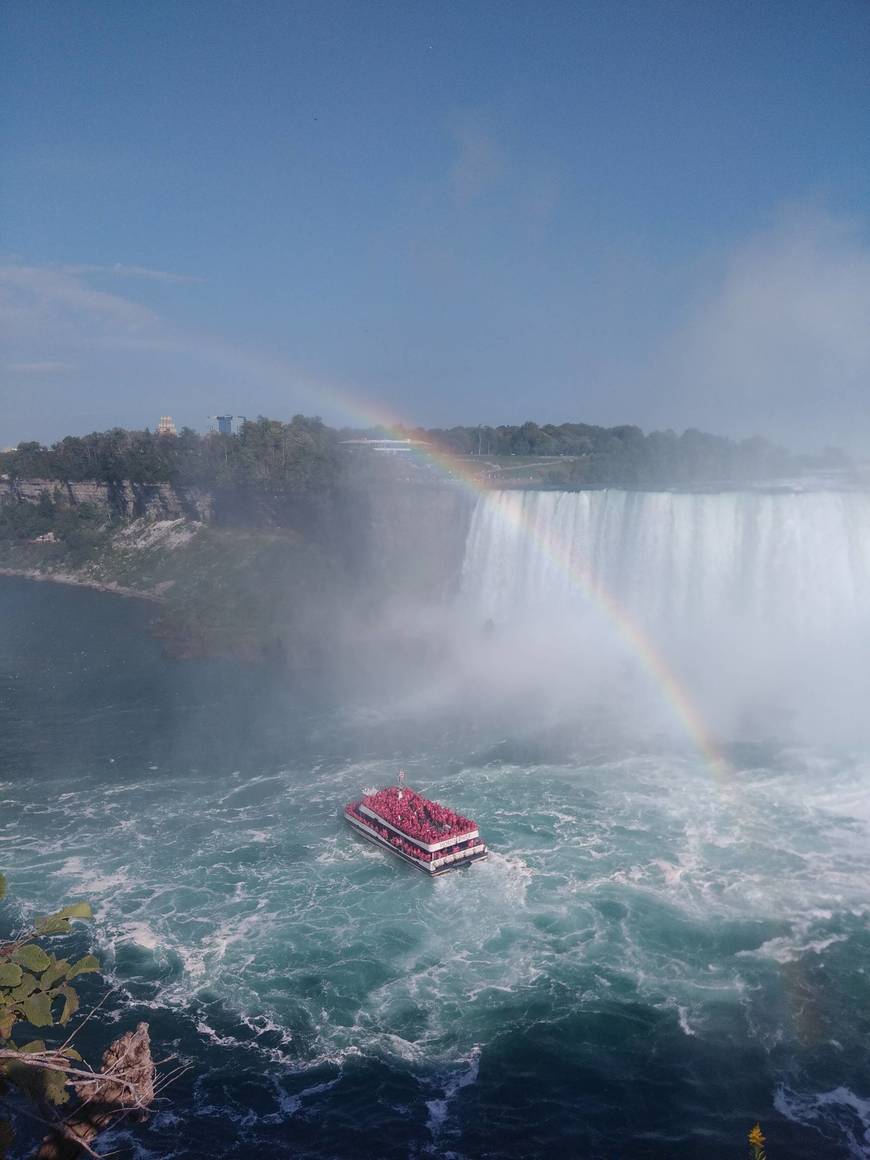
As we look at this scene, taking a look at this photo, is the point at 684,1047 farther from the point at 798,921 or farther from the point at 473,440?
the point at 473,440

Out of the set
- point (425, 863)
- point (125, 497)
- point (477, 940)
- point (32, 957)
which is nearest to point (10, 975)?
point (32, 957)

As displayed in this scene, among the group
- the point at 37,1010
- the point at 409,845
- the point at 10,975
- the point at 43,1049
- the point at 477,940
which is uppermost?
the point at 10,975

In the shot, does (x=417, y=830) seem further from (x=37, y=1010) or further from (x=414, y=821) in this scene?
(x=37, y=1010)

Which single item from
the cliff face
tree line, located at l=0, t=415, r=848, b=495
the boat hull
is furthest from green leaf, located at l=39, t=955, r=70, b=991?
the cliff face

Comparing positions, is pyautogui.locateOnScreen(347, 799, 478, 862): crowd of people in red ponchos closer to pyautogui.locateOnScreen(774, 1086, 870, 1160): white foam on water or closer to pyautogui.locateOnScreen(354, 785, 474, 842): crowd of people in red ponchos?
pyautogui.locateOnScreen(354, 785, 474, 842): crowd of people in red ponchos

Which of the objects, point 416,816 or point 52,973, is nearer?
point 52,973
